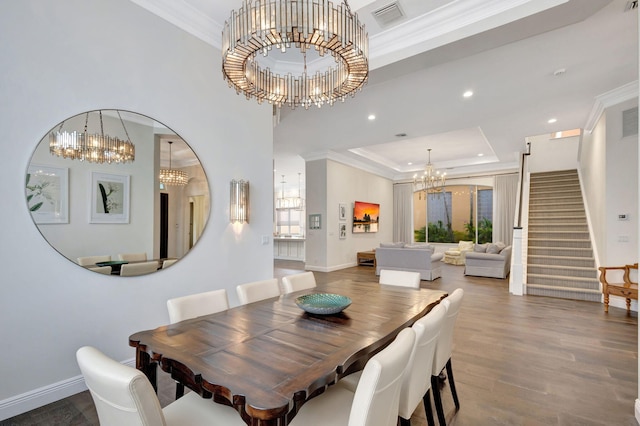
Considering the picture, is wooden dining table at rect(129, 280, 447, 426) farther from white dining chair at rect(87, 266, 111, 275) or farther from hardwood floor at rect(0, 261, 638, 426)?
white dining chair at rect(87, 266, 111, 275)

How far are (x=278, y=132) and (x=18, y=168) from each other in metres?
4.84

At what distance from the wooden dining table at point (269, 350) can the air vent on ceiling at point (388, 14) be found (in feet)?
8.75

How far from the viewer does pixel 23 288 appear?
6.79 feet

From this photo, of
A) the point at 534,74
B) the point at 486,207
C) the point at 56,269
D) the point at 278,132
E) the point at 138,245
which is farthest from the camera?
the point at 486,207

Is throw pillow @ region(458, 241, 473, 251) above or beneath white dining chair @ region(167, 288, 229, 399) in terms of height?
beneath

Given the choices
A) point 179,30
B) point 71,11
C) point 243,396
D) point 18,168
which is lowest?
point 243,396

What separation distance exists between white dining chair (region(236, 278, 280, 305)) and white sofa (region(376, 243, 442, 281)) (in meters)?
5.20

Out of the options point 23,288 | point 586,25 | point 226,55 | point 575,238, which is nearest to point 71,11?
point 226,55

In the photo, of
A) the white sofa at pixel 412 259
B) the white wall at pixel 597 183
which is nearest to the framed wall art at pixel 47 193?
the white sofa at pixel 412 259

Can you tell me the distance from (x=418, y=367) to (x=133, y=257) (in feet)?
8.03

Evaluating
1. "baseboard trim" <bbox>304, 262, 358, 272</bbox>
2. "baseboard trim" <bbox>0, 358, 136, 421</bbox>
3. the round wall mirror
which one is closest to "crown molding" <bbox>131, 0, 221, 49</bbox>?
the round wall mirror

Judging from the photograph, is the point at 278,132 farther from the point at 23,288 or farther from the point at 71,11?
the point at 23,288

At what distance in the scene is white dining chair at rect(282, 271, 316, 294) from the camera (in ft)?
9.14

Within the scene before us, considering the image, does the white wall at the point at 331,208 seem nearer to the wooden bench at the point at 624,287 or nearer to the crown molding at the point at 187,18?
the crown molding at the point at 187,18
